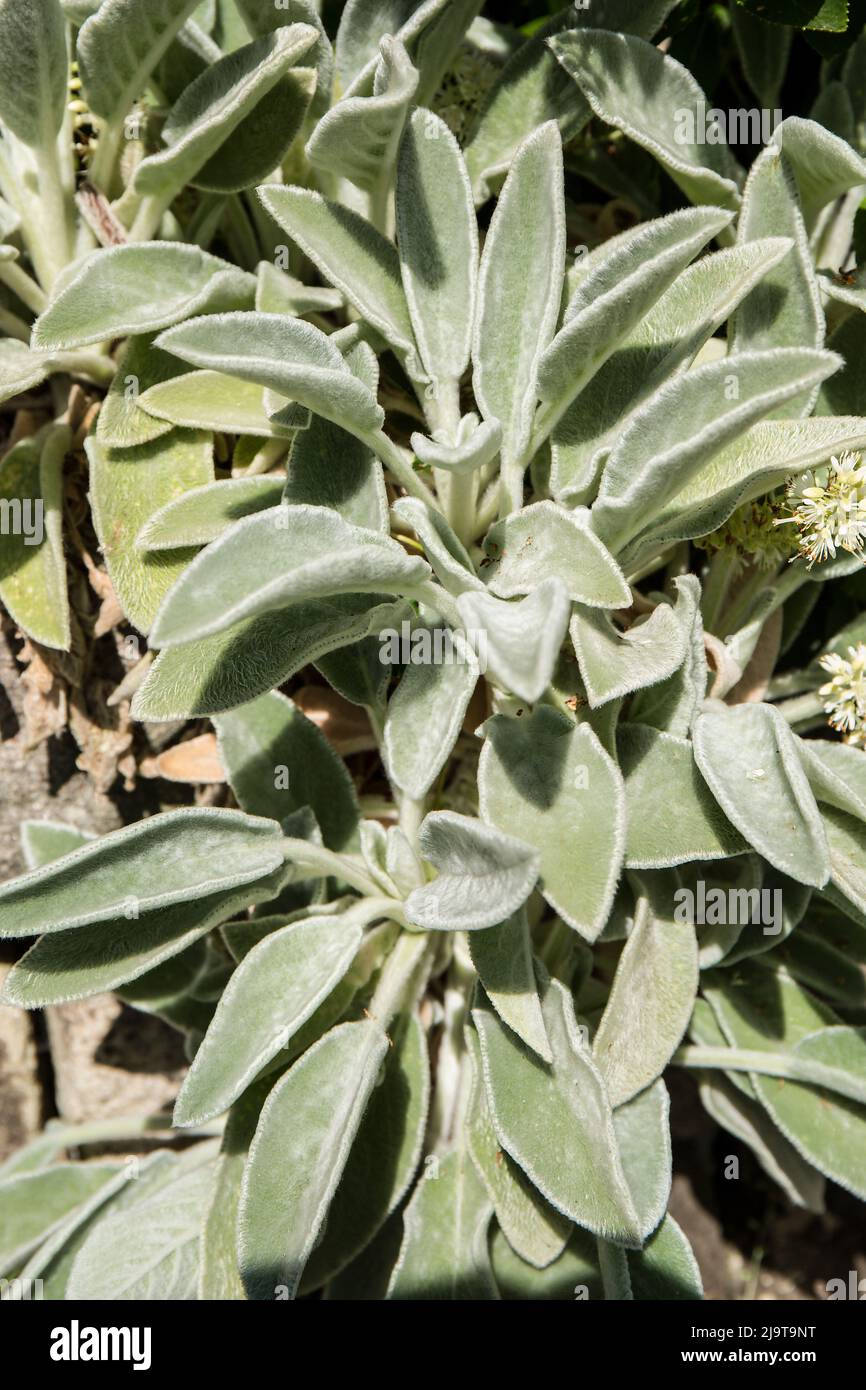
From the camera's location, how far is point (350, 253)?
139 cm

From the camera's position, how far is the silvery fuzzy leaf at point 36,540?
149 centimetres

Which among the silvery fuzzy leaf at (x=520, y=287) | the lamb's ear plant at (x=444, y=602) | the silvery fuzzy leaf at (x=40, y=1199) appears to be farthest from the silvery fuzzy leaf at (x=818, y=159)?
the silvery fuzzy leaf at (x=40, y=1199)

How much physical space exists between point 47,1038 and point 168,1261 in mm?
643

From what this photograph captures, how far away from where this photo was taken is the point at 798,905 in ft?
5.12

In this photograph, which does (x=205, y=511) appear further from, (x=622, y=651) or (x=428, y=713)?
(x=622, y=651)

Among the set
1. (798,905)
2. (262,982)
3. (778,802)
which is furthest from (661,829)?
(262,982)

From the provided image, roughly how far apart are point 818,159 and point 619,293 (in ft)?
1.26

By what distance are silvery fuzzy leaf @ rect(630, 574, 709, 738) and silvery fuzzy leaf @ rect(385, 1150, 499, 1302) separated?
0.70m

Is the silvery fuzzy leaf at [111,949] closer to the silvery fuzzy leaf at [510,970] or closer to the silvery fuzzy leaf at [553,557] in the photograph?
the silvery fuzzy leaf at [510,970]

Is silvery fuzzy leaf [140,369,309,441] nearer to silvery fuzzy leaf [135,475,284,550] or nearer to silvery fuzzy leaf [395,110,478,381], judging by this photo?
silvery fuzzy leaf [135,475,284,550]

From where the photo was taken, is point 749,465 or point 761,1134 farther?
point 761,1134

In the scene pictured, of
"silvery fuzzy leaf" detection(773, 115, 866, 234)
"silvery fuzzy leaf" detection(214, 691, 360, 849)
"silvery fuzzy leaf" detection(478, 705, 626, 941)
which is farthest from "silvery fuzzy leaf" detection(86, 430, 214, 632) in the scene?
"silvery fuzzy leaf" detection(773, 115, 866, 234)

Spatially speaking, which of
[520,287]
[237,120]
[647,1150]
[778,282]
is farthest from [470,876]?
[237,120]

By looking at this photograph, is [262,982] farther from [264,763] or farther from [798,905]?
[798,905]
